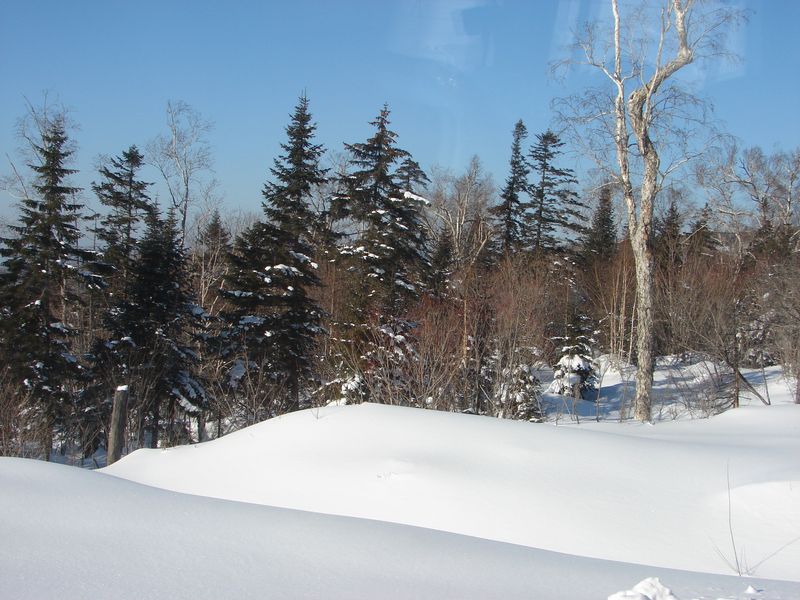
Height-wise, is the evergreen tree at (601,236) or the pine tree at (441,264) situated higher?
the evergreen tree at (601,236)

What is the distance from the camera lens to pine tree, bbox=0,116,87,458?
56.1 ft

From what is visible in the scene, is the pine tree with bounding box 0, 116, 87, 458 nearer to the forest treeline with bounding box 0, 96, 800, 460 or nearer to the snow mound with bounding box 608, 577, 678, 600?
the forest treeline with bounding box 0, 96, 800, 460

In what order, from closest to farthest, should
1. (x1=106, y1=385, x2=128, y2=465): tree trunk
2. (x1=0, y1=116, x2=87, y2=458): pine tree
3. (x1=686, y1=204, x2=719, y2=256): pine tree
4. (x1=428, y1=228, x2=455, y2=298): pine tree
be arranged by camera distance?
(x1=106, y1=385, x2=128, y2=465): tree trunk < (x1=0, y1=116, x2=87, y2=458): pine tree < (x1=428, y1=228, x2=455, y2=298): pine tree < (x1=686, y1=204, x2=719, y2=256): pine tree

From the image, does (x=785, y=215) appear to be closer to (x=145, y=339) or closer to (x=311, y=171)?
(x=311, y=171)

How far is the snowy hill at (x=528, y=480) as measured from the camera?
14.8 feet

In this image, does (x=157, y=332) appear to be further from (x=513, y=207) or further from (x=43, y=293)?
(x=513, y=207)

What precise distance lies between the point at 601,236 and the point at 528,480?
113 ft

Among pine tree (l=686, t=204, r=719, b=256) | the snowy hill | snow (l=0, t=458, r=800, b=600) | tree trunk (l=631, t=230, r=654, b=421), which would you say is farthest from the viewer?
pine tree (l=686, t=204, r=719, b=256)

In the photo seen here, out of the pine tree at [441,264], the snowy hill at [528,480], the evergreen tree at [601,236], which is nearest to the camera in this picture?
the snowy hill at [528,480]

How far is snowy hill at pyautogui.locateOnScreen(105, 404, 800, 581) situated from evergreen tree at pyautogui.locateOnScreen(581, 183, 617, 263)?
28998mm

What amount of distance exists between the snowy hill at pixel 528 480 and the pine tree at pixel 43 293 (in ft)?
40.1

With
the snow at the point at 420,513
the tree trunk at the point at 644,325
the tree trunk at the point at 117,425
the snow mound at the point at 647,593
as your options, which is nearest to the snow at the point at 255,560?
the snow at the point at 420,513

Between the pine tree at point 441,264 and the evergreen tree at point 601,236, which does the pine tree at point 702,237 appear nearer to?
the evergreen tree at point 601,236

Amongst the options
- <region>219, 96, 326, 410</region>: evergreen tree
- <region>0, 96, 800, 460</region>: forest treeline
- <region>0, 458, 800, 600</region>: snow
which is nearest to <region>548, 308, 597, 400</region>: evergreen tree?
<region>0, 96, 800, 460</region>: forest treeline
